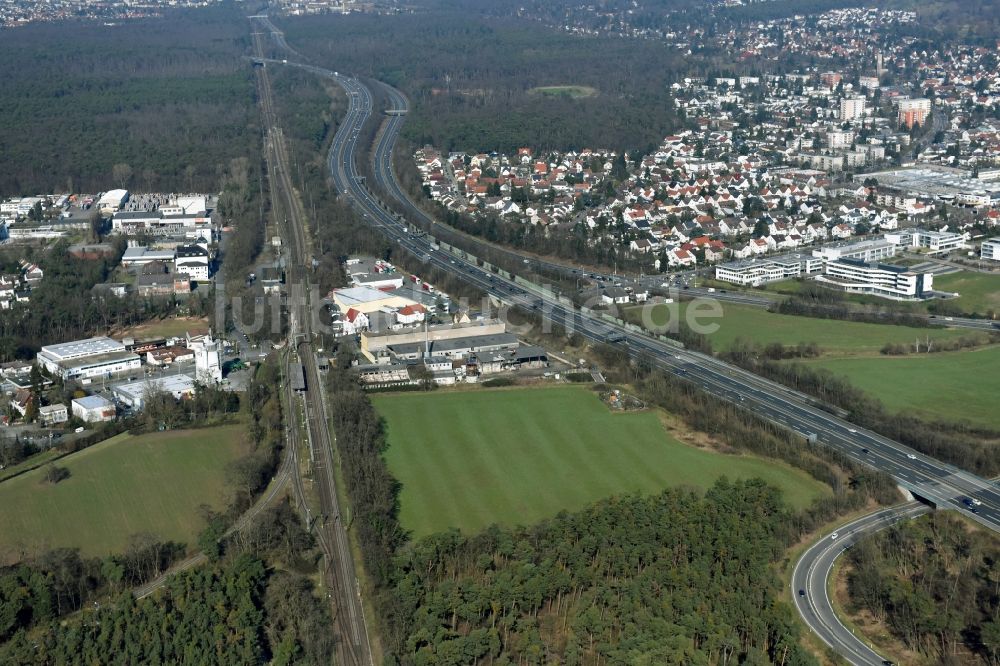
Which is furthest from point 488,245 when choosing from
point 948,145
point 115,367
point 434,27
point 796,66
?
point 434,27

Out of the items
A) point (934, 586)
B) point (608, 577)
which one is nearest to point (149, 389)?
point (608, 577)

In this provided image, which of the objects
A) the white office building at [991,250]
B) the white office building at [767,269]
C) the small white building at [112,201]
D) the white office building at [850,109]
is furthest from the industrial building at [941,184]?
the small white building at [112,201]

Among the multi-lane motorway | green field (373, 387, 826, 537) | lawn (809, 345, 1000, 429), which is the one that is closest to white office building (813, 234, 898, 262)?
the multi-lane motorway

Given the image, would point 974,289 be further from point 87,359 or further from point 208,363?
point 87,359

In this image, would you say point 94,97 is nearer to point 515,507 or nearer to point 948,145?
point 948,145

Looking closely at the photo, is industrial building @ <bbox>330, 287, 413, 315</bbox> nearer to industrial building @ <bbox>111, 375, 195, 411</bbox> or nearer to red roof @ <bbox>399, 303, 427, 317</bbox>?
red roof @ <bbox>399, 303, 427, 317</bbox>
